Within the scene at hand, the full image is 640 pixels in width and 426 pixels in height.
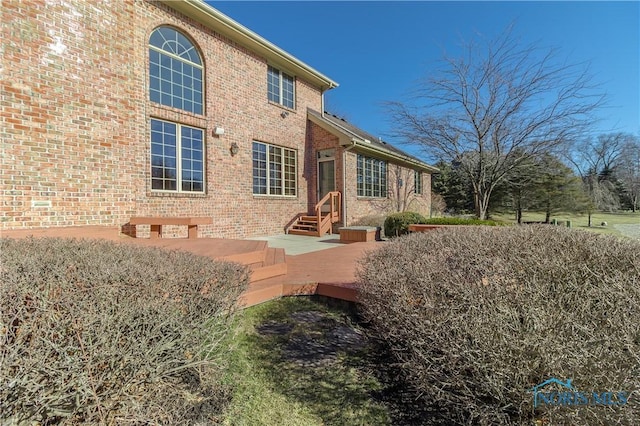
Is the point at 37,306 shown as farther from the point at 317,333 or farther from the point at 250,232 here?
the point at 250,232

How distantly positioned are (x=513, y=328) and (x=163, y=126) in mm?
8549

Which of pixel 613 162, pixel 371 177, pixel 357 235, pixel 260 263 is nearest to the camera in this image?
pixel 260 263

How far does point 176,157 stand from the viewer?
25.9 feet

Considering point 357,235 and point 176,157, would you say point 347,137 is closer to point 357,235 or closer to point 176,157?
point 357,235

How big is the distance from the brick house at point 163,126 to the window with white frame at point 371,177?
5 cm

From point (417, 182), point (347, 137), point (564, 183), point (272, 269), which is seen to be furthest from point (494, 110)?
point (564, 183)

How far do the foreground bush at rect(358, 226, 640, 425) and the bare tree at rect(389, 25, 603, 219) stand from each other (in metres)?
8.86

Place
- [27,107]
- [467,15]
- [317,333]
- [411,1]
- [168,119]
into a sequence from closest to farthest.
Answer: [317,333], [27,107], [168,119], [411,1], [467,15]

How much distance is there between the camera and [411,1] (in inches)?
347

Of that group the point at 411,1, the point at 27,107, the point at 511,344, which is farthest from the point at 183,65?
the point at 511,344

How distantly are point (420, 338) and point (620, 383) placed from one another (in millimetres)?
882

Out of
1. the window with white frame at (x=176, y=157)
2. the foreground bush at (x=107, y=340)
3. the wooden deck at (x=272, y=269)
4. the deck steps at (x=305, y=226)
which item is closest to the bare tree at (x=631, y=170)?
the deck steps at (x=305, y=226)

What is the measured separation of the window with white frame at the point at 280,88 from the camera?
1080 centimetres

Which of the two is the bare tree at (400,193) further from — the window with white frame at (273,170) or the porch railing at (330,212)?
the window with white frame at (273,170)
